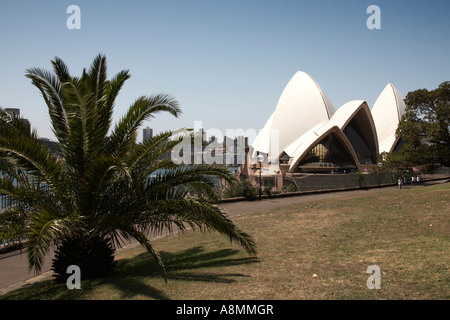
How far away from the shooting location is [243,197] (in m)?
20.0

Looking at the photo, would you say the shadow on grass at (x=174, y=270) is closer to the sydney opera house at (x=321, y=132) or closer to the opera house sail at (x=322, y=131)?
the sydney opera house at (x=321, y=132)

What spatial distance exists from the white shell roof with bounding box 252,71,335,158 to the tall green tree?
80.7 feet

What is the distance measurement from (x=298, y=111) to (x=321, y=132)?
648 cm

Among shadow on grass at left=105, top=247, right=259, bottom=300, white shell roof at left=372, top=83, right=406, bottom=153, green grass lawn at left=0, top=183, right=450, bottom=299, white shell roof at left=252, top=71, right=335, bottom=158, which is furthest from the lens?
white shell roof at left=372, top=83, right=406, bottom=153

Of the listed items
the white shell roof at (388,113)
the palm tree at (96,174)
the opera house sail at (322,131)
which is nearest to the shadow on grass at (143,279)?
the palm tree at (96,174)

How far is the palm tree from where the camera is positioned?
544cm

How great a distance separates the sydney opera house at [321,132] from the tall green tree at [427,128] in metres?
19.4

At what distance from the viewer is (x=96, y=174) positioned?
5344 millimetres

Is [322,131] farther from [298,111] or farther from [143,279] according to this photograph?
[143,279]

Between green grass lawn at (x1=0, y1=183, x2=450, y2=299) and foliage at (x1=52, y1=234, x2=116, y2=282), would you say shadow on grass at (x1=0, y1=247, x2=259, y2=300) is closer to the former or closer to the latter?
green grass lawn at (x1=0, y1=183, x2=450, y2=299)

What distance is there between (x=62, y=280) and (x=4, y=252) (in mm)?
4053

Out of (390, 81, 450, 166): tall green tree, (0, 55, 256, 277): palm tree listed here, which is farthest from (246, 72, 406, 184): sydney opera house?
(0, 55, 256, 277): palm tree
